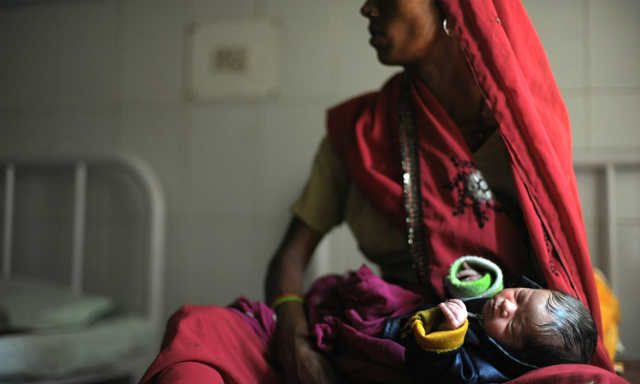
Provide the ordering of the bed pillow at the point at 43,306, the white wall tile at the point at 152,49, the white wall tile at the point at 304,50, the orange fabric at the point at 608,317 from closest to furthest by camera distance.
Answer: the orange fabric at the point at 608,317, the bed pillow at the point at 43,306, the white wall tile at the point at 304,50, the white wall tile at the point at 152,49

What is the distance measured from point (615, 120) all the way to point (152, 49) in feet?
5.50

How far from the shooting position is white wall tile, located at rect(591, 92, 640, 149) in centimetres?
166

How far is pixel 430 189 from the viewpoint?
975 millimetres

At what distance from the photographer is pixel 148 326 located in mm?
1845

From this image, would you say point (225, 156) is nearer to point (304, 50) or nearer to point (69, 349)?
point (304, 50)

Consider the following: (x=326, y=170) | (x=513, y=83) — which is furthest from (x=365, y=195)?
(x=513, y=83)

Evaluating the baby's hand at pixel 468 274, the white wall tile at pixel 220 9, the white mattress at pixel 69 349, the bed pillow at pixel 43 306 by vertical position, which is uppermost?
the white wall tile at pixel 220 9

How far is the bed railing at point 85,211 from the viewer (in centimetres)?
190

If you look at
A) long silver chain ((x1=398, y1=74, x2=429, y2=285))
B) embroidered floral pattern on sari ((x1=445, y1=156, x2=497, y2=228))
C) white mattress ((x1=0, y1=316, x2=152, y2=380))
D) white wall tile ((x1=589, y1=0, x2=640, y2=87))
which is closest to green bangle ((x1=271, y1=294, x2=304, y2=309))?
long silver chain ((x1=398, y1=74, x2=429, y2=285))

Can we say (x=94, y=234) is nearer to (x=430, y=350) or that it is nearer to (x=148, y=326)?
(x=148, y=326)

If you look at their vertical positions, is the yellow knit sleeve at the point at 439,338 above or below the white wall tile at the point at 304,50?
below

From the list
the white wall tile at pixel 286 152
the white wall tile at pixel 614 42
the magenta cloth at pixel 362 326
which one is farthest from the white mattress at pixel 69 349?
the white wall tile at pixel 614 42

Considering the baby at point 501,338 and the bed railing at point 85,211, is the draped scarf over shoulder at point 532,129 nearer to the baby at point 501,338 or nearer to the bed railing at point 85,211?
the baby at point 501,338

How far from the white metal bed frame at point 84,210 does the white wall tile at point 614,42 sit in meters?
1.56
